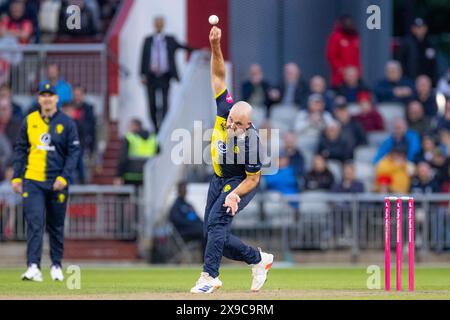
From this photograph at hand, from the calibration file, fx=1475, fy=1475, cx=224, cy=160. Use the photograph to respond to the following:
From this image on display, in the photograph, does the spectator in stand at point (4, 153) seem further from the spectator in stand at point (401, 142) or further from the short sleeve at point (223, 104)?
the short sleeve at point (223, 104)

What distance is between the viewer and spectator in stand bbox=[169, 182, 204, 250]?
1104 inches

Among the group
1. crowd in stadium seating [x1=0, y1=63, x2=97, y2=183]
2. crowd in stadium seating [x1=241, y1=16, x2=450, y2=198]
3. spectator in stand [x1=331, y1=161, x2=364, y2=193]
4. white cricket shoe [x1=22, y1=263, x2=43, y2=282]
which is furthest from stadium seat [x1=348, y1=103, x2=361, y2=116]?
white cricket shoe [x1=22, y1=263, x2=43, y2=282]

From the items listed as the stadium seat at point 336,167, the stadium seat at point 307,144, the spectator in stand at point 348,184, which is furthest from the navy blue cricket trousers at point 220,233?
the stadium seat at point 307,144

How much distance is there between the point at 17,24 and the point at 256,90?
565 cm

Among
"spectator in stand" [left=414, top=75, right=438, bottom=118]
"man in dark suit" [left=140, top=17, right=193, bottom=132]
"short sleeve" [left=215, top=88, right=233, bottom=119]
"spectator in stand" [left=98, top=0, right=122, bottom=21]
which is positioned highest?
"spectator in stand" [left=98, top=0, right=122, bottom=21]

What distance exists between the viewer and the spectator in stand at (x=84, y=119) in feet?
100

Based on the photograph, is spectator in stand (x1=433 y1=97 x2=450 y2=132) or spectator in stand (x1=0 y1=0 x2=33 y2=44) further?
spectator in stand (x1=0 y1=0 x2=33 y2=44)

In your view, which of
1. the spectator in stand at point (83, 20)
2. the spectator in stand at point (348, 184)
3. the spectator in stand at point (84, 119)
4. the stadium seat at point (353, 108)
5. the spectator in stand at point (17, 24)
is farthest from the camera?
the spectator in stand at point (83, 20)

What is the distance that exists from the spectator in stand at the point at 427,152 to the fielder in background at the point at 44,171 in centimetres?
1012

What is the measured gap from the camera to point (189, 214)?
92.3 feet

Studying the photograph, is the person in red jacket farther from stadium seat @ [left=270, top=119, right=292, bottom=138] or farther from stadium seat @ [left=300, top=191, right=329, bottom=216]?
stadium seat @ [left=300, top=191, right=329, bottom=216]

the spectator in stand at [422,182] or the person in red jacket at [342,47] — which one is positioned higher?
the person in red jacket at [342,47]

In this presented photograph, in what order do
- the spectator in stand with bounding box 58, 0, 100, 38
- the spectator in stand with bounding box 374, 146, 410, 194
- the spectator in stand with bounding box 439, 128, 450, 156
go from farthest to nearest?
the spectator in stand with bounding box 58, 0, 100, 38, the spectator in stand with bounding box 439, 128, 450, 156, the spectator in stand with bounding box 374, 146, 410, 194

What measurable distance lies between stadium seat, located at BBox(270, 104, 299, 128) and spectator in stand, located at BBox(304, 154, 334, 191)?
231cm
